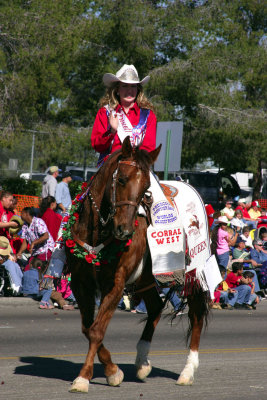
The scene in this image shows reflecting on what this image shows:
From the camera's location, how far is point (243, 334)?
11984 millimetres

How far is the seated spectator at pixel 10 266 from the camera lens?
1456cm

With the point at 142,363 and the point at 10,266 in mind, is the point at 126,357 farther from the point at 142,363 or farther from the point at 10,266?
the point at 10,266

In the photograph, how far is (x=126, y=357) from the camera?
8.88 metres

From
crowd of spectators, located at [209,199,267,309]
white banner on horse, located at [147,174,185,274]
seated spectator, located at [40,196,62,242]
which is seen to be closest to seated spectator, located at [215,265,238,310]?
crowd of spectators, located at [209,199,267,309]

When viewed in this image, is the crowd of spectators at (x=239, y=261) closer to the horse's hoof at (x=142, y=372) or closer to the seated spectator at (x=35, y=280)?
the seated spectator at (x=35, y=280)

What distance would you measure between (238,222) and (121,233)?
16.4m

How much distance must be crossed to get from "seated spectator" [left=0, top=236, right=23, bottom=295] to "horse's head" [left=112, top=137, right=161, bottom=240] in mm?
8570

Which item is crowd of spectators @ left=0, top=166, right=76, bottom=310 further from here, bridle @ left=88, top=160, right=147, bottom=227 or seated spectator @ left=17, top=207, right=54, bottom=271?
bridle @ left=88, top=160, right=147, bottom=227

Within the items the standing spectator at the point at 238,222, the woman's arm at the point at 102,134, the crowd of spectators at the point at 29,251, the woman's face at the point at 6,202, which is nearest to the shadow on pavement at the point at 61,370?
the woman's arm at the point at 102,134

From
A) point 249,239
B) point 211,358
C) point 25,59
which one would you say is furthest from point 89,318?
point 25,59

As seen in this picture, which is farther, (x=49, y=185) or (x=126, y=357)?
(x=49, y=185)

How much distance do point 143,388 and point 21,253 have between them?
9.26 m

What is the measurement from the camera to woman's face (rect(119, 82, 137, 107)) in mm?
7227

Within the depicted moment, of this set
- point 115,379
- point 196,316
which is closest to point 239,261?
point 196,316
